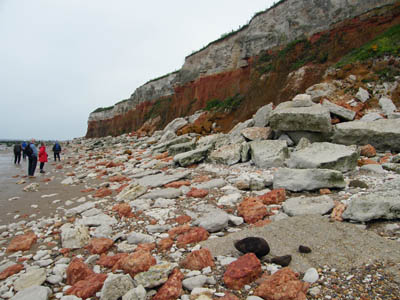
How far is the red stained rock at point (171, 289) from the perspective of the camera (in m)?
1.90

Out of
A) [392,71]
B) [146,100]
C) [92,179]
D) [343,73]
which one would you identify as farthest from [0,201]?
[146,100]

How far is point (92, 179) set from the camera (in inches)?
313

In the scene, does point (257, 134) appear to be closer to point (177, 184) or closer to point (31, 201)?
point (177, 184)

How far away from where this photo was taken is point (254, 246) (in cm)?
228

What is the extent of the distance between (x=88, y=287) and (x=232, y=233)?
1561mm

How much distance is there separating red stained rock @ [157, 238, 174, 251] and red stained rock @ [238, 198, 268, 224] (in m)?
1.06

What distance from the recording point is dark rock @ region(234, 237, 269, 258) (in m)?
2.25

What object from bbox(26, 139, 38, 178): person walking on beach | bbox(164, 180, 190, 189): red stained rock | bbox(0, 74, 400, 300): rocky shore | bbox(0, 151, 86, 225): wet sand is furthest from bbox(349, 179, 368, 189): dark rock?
bbox(26, 139, 38, 178): person walking on beach

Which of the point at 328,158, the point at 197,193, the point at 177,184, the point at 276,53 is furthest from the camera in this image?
the point at 276,53

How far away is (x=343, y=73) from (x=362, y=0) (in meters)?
6.70

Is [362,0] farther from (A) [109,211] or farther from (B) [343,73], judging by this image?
(A) [109,211]

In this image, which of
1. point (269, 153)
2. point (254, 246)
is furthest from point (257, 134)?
point (254, 246)

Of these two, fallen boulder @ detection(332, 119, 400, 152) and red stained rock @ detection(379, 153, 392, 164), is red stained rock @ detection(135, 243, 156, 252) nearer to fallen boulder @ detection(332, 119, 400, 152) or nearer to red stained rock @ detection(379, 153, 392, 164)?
red stained rock @ detection(379, 153, 392, 164)

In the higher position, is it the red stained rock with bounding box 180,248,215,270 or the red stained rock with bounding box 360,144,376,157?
the red stained rock with bounding box 360,144,376,157
